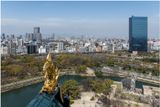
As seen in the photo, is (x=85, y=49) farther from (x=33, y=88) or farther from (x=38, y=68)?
(x=33, y=88)


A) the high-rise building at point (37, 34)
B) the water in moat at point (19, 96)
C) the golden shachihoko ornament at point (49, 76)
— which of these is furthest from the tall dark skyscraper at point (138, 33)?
the golden shachihoko ornament at point (49, 76)

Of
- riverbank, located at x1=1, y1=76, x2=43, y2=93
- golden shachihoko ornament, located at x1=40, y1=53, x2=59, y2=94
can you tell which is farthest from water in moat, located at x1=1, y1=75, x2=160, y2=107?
golden shachihoko ornament, located at x1=40, y1=53, x2=59, y2=94

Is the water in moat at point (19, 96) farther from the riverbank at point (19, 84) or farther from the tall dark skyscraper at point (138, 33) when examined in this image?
the tall dark skyscraper at point (138, 33)

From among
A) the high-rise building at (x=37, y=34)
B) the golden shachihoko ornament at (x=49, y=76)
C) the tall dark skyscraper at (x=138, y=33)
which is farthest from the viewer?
the high-rise building at (x=37, y=34)

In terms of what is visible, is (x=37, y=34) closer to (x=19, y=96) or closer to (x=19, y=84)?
(x=19, y=84)

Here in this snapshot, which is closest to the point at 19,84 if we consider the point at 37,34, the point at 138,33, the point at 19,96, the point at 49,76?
the point at 19,96

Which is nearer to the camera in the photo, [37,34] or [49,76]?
[49,76]

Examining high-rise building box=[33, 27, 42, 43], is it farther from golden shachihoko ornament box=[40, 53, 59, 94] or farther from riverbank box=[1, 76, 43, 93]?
golden shachihoko ornament box=[40, 53, 59, 94]

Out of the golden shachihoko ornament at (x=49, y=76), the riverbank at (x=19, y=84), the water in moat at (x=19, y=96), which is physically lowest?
the water in moat at (x=19, y=96)

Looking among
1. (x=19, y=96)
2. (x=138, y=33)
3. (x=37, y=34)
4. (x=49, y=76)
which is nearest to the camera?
(x=49, y=76)
